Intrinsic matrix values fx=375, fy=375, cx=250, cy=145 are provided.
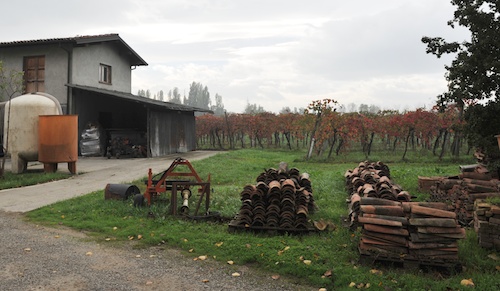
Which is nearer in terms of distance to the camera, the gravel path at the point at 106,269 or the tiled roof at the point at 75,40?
the gravel path at the point at 106,269

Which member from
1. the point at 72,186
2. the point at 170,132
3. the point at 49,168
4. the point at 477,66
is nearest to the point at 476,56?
the point at 477,66

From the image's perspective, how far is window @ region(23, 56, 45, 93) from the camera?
→ 2056 centimetres

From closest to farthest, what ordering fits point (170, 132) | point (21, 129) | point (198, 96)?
point (21, 129)
point (170, 132)
point (198, 96)

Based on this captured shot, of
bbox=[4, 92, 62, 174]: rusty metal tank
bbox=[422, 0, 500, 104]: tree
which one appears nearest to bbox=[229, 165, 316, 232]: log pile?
bbox=[422, 0, 500, 104]: tree

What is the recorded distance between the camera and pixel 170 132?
77.1ft

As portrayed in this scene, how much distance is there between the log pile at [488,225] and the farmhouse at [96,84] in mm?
16665

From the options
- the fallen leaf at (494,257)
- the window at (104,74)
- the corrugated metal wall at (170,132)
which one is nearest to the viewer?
the fallen leaf at (494,257)

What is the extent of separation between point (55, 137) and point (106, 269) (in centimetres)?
968

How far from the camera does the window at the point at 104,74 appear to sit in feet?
74.4

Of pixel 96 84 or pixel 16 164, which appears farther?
pixel 96 84

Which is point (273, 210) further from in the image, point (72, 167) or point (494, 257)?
point (72, 167)

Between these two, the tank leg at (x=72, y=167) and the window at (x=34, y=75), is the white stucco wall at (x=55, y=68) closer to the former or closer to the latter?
the window at (x=34, y=75)

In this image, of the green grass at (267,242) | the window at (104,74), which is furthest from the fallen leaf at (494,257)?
the window at (104,74)

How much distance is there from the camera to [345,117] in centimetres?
2198
